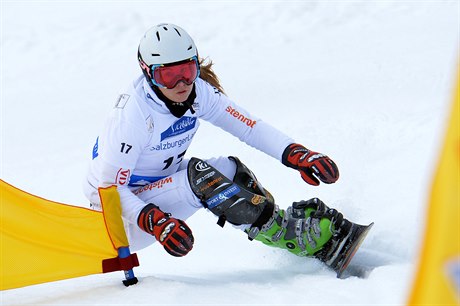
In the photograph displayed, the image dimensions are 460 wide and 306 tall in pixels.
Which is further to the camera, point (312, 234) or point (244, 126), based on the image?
point (244, 126)

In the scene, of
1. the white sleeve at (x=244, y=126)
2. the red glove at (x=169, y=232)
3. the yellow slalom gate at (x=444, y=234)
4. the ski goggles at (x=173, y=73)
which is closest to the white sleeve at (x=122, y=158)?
the red glove at (x=169, y=232)

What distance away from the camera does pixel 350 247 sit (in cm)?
454

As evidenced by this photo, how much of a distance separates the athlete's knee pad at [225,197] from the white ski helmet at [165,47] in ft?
1.77

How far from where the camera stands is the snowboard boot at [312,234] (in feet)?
15.0

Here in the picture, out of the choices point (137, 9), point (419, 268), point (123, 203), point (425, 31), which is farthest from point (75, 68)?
point (419, 268)

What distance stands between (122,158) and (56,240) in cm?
53

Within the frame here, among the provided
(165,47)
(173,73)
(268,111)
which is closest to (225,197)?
(173,73)

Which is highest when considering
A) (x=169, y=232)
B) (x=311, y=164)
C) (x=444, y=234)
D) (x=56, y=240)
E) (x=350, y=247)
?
(x=311, y=164)

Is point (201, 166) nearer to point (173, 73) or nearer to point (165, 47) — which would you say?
point (173, 73)

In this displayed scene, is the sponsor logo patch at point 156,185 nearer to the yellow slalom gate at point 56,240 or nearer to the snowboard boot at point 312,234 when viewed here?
the yellow slalom gate at point 56,240

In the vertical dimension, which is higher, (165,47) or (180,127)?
(165,47)

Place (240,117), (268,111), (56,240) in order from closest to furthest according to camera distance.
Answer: (56,240), (240,117), (268,111)

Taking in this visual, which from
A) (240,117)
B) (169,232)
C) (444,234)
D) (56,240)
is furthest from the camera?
(240,117)

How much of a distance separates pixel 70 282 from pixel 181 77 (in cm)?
121
